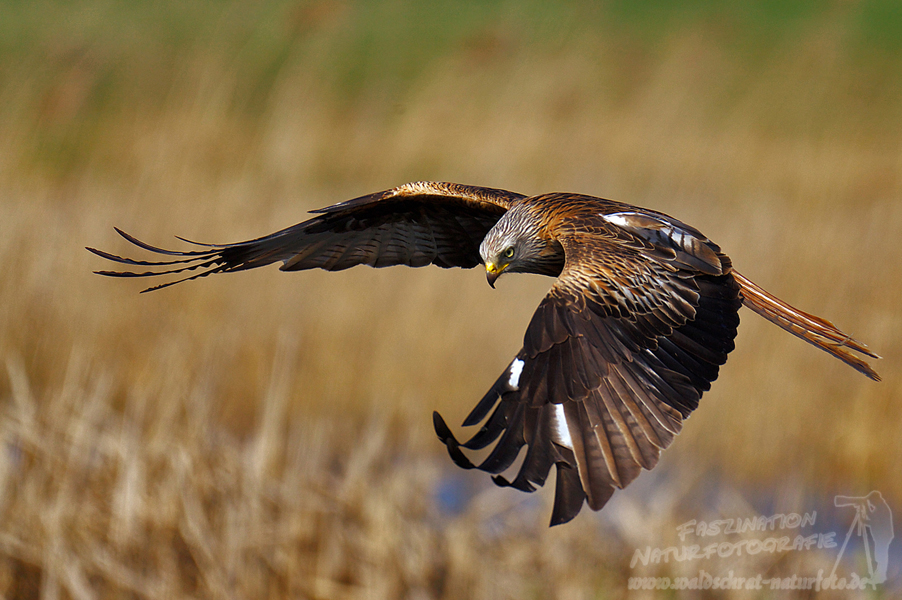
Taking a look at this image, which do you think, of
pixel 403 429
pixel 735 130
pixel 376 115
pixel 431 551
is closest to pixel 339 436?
pixel 403 429

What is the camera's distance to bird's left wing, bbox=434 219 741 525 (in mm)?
2324

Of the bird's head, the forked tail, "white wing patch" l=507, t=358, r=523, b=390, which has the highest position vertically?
the bird's head

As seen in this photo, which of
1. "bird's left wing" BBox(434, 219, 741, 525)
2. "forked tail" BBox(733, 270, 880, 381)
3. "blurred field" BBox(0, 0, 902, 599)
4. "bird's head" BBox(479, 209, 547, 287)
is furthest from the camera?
"blurred field" BBox(0, 0, 902, 599)

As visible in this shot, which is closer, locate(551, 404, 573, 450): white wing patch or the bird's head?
locate(551, 404, 573, 450): white wing patch

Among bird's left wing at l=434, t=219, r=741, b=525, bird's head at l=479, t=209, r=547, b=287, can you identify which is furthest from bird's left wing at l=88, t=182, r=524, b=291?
bird's left wing at l=434, t=219, r=741, b=525

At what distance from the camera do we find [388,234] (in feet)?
12.6

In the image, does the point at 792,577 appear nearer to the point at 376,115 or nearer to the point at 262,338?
the point at 262,338

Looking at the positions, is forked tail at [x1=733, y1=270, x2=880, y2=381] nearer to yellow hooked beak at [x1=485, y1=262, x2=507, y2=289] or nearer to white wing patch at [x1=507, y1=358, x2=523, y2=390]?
yellow hooked beak at [x1=485, y1=262, x2=507, y2=289]

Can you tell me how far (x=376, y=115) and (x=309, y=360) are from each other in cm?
271

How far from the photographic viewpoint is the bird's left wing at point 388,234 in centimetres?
349

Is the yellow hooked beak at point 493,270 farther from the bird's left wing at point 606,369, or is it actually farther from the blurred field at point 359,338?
the blurred field at point 359,338

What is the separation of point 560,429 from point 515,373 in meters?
0.20
